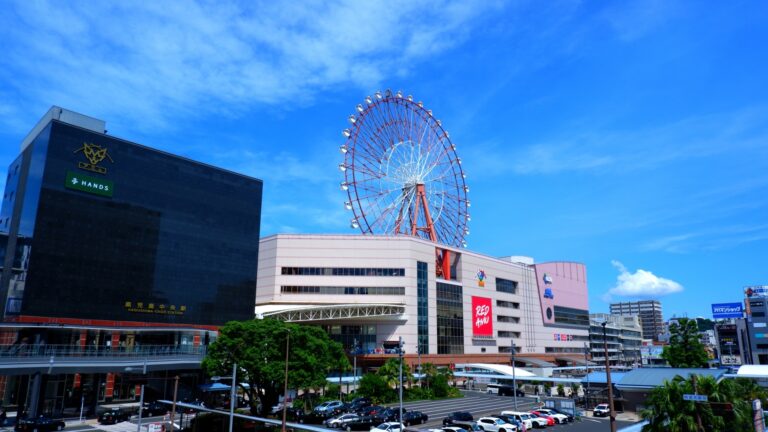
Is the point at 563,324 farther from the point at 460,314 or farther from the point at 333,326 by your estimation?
the point at 333,326

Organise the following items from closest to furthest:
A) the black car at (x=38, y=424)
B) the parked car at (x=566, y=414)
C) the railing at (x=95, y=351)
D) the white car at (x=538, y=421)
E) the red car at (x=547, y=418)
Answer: the black car at (x=38, y=424)
the railing at (x=95, y=351)
the white car at (x=538, y=421)
the red car at (x=547, y=418)
the parked car at (x=566, y=414)


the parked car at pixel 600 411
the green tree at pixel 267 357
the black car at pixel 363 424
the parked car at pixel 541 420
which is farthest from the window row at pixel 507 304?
the black car at pixel 363 424

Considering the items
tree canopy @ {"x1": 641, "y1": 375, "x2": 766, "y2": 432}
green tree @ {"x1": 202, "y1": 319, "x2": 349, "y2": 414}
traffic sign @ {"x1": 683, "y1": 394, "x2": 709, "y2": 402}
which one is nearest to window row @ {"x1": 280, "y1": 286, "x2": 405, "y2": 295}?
green tree @ {"x1": 202, "y1": 319, "x2": 349, "y2": 414}

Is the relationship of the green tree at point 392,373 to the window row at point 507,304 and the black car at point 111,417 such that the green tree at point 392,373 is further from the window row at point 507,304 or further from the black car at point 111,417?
the window row at point 507,304

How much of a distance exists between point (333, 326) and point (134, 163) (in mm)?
47011

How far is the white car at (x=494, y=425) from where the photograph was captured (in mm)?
50469

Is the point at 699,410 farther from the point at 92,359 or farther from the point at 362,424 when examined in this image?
the point at 92,359

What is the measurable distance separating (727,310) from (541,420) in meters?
112

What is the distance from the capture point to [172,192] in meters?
→ 77.3

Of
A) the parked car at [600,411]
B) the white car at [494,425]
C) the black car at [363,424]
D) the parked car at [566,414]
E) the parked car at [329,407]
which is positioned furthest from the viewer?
the parked car at [600,411]

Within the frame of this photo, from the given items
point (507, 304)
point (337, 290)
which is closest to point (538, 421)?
point (337, 290)

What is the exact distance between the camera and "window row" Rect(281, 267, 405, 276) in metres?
100

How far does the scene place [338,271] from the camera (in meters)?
101

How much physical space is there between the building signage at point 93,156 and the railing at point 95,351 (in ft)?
73.2
